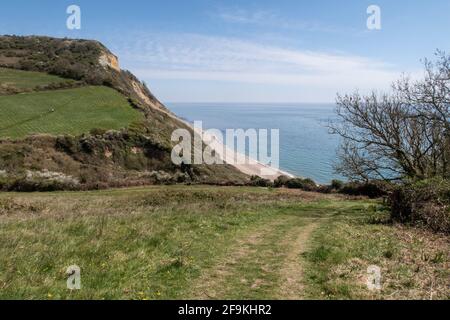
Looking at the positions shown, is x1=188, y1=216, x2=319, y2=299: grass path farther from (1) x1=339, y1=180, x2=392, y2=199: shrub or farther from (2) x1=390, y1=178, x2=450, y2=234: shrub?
(1) x1=339, y1=180, x2=392, y2=199: shrub

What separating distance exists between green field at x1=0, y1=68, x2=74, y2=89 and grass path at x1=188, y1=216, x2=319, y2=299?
74210 mm

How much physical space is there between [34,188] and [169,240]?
2738cm

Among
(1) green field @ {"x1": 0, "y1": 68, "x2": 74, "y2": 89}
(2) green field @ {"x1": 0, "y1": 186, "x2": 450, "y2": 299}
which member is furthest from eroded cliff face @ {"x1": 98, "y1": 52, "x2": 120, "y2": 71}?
(2) green field @ {"x1": 0, "y1": 186, "x2": 450, "y2": 299}

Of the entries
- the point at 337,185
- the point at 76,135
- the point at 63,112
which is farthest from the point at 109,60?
the point at 337,185

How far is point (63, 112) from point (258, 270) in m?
62.5

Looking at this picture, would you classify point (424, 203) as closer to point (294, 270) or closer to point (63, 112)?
point (294, 270)

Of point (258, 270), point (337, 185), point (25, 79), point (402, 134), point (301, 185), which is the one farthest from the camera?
point (25, 79)

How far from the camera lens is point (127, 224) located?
13.3 metres

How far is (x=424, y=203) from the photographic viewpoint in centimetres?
1664

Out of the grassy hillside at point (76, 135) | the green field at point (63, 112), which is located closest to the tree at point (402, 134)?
the grassy hillside at point (76, 135)

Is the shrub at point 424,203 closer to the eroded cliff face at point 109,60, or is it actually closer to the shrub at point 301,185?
the shrub at point 301,185

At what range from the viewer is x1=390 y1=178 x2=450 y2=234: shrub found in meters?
15.4

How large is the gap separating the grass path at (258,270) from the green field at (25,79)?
2922 inches
